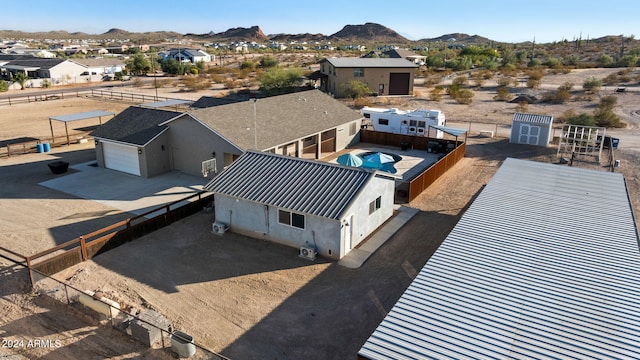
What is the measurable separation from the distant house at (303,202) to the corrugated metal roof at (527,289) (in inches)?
173

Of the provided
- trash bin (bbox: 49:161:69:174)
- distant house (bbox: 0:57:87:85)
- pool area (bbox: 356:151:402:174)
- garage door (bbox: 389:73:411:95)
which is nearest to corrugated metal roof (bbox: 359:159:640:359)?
pool area (bbox: 356:151:402:174)

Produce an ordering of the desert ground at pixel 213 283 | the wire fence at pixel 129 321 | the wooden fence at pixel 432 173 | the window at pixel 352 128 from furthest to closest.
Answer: the window at pixel 352 128
the wooden fence at pixel 432 173
the desert ground at pixel 213 283
the wire fence at pixel 129 321

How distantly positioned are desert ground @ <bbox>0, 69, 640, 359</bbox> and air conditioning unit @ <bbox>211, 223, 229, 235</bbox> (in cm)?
45

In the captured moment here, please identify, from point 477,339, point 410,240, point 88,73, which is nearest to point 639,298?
point 477,339

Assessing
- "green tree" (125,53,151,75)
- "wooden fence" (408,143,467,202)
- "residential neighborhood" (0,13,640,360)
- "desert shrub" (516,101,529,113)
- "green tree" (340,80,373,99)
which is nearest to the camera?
"residential neighborhood" (0,13,640,360)

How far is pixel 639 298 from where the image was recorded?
1211 cm

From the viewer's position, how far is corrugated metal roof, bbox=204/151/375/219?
1866cm

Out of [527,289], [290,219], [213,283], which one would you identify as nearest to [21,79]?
[290,219]

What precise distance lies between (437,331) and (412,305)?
45.0 inches

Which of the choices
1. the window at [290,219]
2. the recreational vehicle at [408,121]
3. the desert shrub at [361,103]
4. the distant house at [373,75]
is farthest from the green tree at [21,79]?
the window at [290,219]

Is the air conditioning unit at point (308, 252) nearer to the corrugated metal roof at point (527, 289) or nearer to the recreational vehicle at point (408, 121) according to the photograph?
the corrugated metal roof at point (527, 289)

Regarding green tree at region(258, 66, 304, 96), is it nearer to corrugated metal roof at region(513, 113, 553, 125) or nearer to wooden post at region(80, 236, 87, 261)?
corrugated metal roof at region(513, 113, 553, 125)

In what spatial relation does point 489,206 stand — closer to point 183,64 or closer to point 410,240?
point 410,240

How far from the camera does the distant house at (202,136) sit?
90.0 feet
